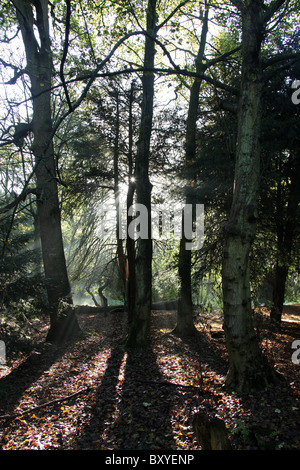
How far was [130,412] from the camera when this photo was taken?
4934mm

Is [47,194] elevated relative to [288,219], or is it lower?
elevated

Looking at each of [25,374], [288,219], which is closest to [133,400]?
[25,374]

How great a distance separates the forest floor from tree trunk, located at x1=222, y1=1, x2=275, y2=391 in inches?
18.5

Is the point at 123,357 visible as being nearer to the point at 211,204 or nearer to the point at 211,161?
the point at 211,204

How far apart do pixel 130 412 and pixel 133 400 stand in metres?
0.43

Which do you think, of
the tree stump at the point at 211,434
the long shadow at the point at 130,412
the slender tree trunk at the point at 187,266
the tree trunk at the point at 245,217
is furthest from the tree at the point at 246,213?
the slender tree trunk at the point at 187,266

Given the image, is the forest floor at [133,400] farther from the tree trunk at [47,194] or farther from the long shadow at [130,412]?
the tree trunk at [47,194]

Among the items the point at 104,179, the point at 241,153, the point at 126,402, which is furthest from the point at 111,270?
the point at 241,153

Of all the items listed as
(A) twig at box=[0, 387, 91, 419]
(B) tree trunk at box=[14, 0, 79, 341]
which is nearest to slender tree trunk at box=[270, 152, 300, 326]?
(A) twig at box=[0, 387, 91, 419]

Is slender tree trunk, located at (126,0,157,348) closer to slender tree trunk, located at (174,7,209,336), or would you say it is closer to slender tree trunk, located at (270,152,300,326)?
slender tree trunk, located at (174,7,209,336)

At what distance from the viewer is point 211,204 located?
9125 mm

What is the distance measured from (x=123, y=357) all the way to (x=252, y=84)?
21.1ft

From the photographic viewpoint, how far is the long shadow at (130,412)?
13.6ft

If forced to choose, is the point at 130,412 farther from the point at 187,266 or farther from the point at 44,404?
the point at 187,266
